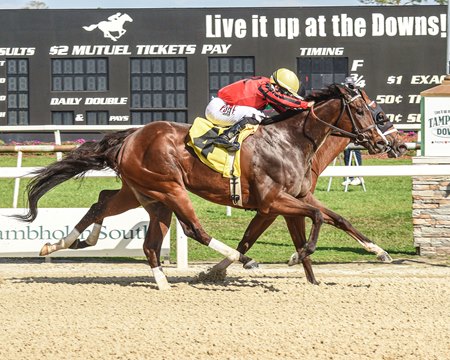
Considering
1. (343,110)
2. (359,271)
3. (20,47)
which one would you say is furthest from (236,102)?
(20,47)

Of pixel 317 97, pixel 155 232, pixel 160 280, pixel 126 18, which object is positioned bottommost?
pixel 160 280

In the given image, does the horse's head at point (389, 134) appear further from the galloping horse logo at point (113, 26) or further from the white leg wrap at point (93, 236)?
the galloping horse logo at point (113, 26)

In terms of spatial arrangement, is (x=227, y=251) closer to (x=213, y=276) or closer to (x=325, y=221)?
(x=213, y=276)

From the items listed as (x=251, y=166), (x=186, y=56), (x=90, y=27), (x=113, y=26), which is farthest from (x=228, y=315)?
(x=90, y=27)

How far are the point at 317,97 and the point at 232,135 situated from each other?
29.9 inches

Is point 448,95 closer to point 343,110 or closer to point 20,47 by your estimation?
point 343,110

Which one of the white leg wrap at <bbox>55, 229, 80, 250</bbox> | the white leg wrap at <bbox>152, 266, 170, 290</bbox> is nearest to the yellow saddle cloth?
the white leg wrap at <bbox>152, 266, 170, 290</bbox>

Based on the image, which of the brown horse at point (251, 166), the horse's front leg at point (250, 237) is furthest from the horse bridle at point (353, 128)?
the horse's front leg at point (250, 237)

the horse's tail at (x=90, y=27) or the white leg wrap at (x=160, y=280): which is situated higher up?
the horse's tail at (x=90, y=27)

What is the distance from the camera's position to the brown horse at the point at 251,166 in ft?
23.2

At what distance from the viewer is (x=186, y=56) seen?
19469mm

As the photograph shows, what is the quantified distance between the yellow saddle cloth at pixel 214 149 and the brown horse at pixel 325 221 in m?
0.58

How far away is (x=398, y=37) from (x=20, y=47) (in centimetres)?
750

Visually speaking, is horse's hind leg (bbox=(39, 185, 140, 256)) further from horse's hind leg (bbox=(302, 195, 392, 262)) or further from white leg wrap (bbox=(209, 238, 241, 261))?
horse's hind leg (bbox=(302, 195, 392, 262))
